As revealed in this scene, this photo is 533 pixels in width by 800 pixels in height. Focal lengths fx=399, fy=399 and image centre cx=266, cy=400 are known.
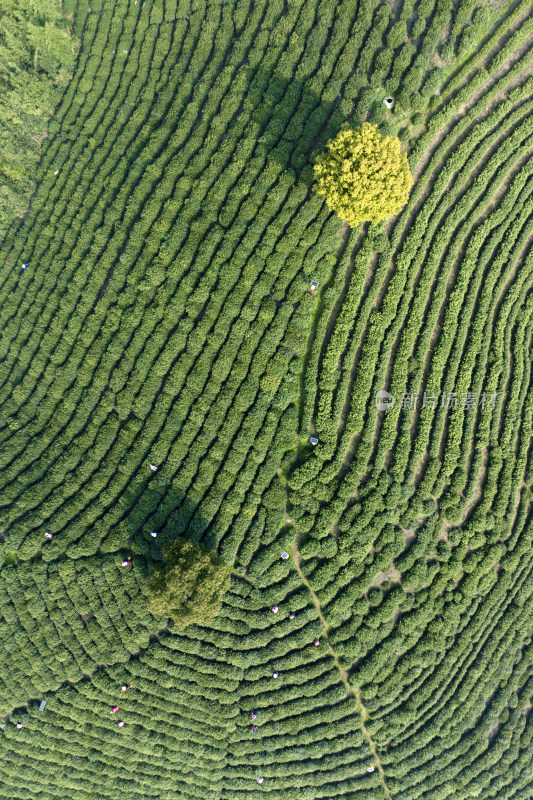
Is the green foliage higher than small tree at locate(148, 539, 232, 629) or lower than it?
higher

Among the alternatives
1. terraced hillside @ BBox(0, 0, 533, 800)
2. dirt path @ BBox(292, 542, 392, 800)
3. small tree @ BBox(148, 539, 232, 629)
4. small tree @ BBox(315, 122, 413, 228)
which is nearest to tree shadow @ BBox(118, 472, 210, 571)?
terraced hillside @ BBox(0, 0, 533, 800)

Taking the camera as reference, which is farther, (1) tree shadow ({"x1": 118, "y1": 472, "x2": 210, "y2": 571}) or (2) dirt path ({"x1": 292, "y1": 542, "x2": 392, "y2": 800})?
(2) dirt path ({"x1": 292, "y1": 542, "x2": 392, "y2": 800})

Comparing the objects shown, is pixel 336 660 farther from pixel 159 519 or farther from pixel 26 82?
pixel 26 82

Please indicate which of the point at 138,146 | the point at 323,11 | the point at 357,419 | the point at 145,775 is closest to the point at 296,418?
the point at 357,419

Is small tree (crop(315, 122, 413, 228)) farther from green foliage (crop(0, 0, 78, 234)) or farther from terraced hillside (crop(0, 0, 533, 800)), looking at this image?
green foliage (crop(0, 0, 78, 234))

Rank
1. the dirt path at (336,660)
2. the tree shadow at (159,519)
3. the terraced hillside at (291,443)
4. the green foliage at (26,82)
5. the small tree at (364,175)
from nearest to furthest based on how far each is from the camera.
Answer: the small tree at (364,175) → the tree shadow at (159,519) → the terraced hillside at (291,443) → the dirt path at (336,660) → the green foliage at (26,82)

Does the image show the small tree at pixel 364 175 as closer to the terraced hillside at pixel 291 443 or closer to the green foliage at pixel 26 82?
the terraced hillside at pixel 291 443

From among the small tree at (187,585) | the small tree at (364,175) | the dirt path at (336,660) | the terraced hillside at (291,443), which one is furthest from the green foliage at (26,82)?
the dirt path at (336,660)
